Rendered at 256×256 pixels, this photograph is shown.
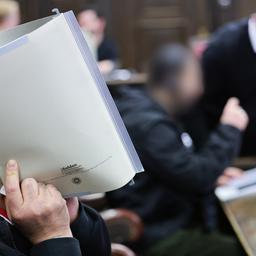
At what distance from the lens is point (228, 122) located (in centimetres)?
196

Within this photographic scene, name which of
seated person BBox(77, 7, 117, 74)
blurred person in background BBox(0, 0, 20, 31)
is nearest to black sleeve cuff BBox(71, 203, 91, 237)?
blurred person in background BBox(0, 0, 20, 31)

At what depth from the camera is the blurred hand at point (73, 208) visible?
1.02 meters

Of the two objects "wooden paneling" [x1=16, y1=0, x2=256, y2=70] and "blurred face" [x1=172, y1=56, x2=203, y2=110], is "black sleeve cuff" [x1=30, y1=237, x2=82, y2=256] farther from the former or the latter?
"wooden paneling" [x1=16, y1=0, x2=256, y2=70]

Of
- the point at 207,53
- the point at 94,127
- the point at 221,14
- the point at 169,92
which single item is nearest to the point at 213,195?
the point at 169,92

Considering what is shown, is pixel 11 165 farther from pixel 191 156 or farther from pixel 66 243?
pixel 191 156

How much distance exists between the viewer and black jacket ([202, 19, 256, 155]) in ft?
7.48

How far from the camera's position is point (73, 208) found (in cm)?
103

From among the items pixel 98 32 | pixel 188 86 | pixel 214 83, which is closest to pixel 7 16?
pixel 98 32

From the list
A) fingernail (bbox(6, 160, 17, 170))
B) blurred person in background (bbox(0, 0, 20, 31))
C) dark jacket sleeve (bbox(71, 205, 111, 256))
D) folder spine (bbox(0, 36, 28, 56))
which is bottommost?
dark jacket sleeve (bbox(71, 205, 111, 256))

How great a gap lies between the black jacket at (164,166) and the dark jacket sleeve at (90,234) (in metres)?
0.71

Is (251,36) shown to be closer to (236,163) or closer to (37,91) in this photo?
(236,163)

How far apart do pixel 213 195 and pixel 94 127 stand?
1.19 m

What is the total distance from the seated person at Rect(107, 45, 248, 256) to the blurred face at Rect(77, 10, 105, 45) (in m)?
2.91

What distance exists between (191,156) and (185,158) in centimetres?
3
